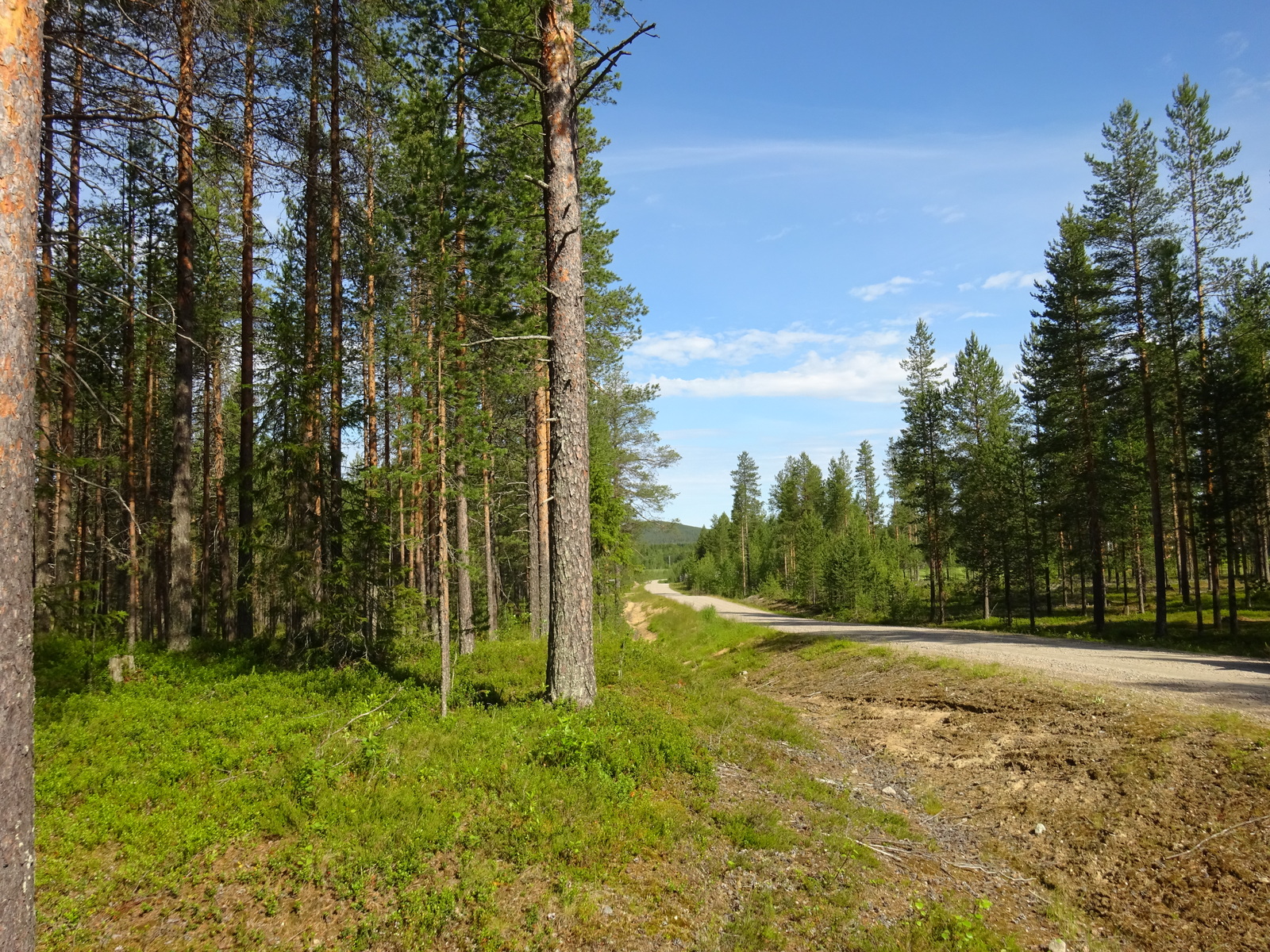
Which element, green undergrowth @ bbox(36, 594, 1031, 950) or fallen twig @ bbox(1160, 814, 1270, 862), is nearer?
green undergrowth @ bbox(36, 594, 1031, 950)

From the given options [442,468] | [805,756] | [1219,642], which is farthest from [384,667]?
[1219,642]

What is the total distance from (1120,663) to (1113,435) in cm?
2333

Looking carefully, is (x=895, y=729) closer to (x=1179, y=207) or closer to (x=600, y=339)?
(x=600, y=339)

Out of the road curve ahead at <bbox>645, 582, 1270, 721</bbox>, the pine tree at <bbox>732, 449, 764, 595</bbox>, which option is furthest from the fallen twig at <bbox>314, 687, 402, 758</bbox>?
the pine tree at <bbox>732, 449, 764, 595</bbox>

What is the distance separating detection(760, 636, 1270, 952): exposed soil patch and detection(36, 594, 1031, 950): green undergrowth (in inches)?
62.1

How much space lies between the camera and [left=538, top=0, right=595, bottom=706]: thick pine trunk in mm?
7707

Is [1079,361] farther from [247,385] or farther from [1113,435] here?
[247,385]

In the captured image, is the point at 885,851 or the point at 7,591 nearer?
the point at 7,591

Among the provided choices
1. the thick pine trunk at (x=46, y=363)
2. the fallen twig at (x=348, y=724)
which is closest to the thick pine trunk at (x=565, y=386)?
the fallen twig at (x=348, y=724)

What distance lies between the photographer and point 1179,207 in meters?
23.4

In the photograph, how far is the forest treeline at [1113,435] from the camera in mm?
19938

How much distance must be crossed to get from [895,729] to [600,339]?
41.8ft

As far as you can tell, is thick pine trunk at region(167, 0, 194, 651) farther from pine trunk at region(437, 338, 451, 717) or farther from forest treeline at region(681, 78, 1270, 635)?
forest treeline at region(681, 78, 1270, 635)

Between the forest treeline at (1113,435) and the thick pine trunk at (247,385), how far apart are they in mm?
25597
